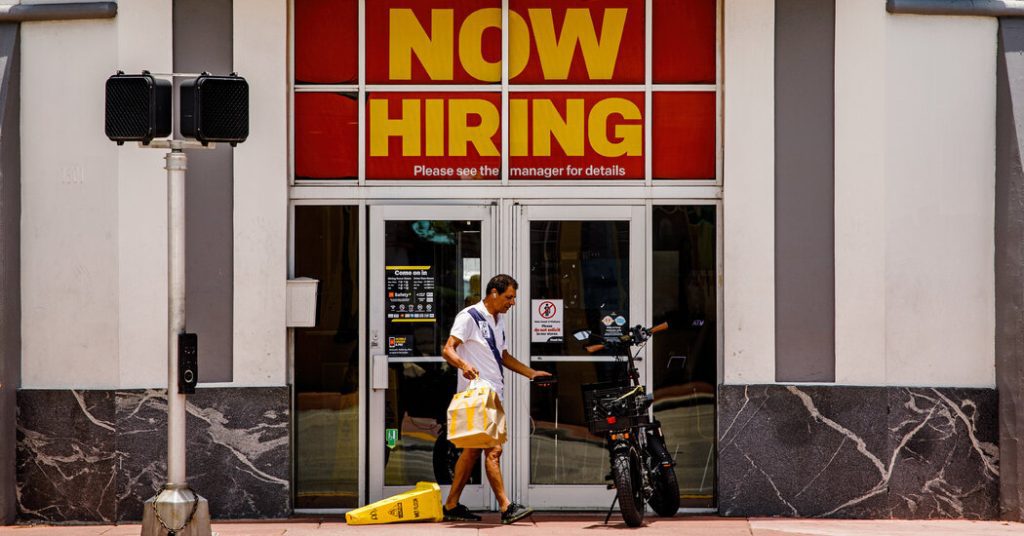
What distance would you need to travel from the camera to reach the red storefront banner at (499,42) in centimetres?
1009

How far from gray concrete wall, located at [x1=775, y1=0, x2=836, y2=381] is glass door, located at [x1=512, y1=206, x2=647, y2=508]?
112 cm

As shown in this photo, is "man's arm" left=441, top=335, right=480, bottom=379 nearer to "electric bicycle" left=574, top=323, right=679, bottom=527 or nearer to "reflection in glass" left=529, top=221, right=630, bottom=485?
"electric bicycle" left=574, top=323, right=679, bottom=527

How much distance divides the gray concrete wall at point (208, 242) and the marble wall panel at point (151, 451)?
0.37 meters

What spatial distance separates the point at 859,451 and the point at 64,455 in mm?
5978

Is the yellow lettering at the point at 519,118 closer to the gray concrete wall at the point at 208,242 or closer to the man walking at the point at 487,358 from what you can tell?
the man walking at the point at 487,358

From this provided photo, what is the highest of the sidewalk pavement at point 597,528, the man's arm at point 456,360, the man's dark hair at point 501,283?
the man's dark hair at point 501,283

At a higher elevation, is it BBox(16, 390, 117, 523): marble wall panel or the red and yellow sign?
the red and yellow sign

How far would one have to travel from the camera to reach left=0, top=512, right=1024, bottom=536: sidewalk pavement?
9.12 metres

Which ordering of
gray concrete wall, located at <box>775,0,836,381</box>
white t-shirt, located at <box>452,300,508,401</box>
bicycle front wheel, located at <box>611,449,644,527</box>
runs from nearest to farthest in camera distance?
bicycle front wheel, located at <box>611,449,644,527</box> < white t-shirt, located at <box>452,300,508,401</box> < gray concrete wall, located at <box>775,0,836,381</box>

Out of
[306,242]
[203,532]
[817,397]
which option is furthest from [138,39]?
[817,397]

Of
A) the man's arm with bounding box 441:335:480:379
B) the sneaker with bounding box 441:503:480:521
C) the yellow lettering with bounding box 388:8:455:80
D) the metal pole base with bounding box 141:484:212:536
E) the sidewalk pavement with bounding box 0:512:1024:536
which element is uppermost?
the yellow lettering with bounding box 388:8:455:80

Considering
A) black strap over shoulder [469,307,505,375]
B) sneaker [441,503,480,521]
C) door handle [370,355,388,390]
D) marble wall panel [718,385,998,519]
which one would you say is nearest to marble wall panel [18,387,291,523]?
door handle [370,355,388,390]

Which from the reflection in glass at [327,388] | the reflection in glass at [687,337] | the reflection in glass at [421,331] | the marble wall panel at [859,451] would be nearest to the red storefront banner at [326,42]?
the reflection in glass at [327,388]

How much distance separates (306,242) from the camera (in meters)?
10.0
